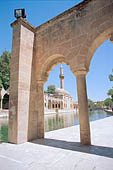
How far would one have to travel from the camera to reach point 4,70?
2627cm

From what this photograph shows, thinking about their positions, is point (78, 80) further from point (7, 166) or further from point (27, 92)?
point (7, 166)

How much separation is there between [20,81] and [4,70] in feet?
80.2

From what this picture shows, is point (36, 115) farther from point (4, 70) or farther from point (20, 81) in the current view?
point (4, 70)

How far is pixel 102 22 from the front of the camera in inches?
142

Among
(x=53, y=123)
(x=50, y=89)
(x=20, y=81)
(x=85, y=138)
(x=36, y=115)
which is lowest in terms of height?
(x=53, y=123)

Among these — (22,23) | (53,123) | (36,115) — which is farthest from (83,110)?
(53,123)

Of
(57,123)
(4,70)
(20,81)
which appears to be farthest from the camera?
(4,70)

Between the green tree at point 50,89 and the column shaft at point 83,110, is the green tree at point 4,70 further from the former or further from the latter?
the green tree at point 50,89

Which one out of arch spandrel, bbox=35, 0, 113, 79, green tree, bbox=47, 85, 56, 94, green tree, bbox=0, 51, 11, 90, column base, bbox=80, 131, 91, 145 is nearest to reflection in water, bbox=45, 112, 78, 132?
column base, bbox=80, 131, 91, 145

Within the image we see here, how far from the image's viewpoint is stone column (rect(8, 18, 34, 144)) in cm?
405

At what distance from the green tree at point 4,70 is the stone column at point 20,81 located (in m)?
21.8

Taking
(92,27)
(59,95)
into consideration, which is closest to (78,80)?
(92,27)

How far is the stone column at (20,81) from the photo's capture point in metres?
4.05

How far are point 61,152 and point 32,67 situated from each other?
10.8 ft
